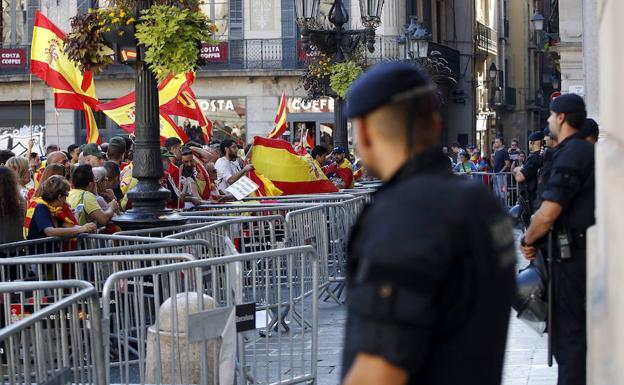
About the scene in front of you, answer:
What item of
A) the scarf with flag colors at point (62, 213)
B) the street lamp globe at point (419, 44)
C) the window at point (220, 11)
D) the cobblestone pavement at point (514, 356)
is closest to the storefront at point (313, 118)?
the window at point (220, 11)

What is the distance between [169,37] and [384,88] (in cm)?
906

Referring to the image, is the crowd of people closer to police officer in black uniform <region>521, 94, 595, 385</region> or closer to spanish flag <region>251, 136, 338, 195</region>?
spanish flag <region>251, 136, 338, 195</region>

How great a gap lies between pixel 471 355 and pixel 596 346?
192 centimetres

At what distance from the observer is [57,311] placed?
17.1 ft

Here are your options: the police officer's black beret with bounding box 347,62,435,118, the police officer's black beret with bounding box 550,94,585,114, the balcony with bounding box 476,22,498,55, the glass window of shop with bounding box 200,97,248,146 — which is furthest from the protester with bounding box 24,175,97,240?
the balcony with bounding box 476,22,498,55

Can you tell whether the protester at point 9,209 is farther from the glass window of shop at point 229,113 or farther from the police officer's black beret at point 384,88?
the glass window of shop at point 229,113

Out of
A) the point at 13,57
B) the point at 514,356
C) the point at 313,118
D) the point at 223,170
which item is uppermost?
the point at 13,57

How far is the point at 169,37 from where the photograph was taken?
11.9 m

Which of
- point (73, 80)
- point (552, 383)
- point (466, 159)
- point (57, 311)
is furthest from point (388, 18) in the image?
point (57, 311)

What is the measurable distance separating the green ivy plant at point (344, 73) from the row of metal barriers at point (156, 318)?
41.8 ft

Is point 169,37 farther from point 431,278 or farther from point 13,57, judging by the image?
point 13,57

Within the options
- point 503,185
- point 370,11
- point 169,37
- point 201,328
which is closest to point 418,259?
point 201,328

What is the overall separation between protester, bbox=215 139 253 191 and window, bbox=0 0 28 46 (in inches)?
952

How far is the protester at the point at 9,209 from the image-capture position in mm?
9375
